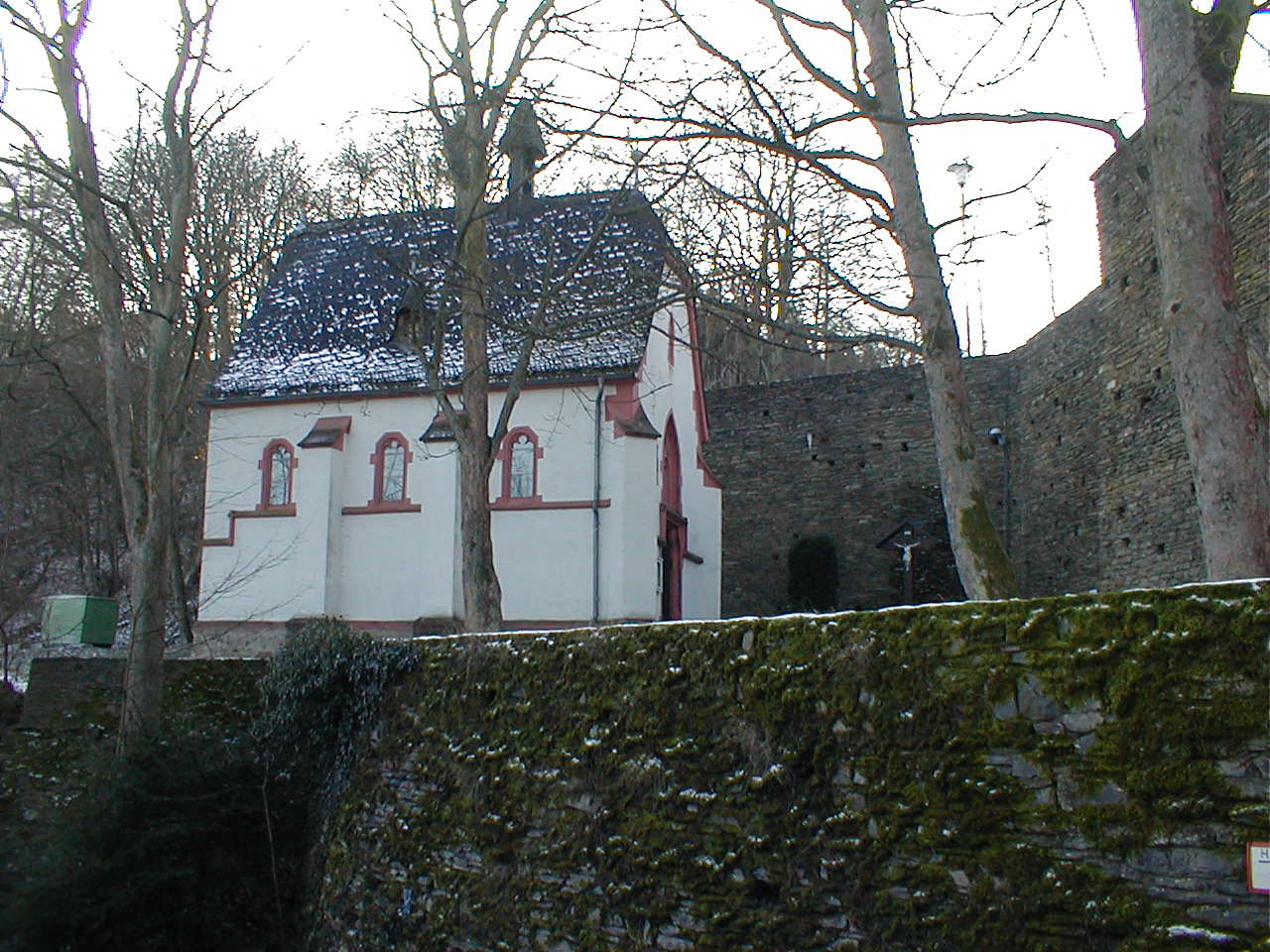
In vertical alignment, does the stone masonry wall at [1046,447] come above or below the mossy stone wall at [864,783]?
above

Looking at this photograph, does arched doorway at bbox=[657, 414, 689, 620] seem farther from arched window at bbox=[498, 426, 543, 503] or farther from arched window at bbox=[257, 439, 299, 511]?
arched window at bbox=[257, 439, 299, 511]

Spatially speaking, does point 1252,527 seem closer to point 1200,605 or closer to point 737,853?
point 1200,605

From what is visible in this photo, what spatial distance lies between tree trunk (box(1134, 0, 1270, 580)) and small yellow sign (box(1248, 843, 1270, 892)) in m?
2.60

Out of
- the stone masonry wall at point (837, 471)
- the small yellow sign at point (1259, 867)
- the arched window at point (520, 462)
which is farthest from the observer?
the stone masonry wall at point (837, 471)

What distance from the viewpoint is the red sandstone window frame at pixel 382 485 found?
20.2m

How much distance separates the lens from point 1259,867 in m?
3.98

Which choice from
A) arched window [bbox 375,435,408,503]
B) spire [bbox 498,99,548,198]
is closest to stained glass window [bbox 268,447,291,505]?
arched window [bbox 375,435,408,503]

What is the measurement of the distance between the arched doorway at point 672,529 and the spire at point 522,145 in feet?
16.6

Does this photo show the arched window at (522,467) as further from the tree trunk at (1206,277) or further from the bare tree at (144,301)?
the tree trunk at (1206,277)

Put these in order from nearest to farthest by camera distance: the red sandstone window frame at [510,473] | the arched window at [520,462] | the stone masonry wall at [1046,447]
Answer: the stone masonry wall at [1046,447]
the red sandstone window frame at [510,473]
the arched window at [520,462]

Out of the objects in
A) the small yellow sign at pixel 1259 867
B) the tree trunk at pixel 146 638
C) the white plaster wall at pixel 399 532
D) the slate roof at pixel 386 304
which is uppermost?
the slate roof at pixel 386 304

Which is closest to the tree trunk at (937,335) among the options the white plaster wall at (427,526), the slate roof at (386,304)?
the slate roof at (386,304)

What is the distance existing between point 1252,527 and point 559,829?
4.25 m

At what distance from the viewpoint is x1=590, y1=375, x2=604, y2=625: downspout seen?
1853cm
